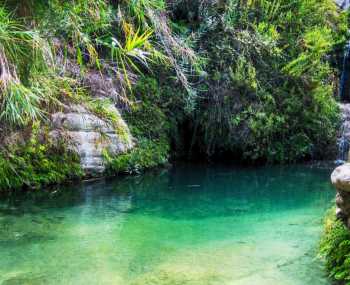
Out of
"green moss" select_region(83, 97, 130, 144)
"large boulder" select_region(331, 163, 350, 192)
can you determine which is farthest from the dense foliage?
"large boulder" select_region(331, 163, 350, 192)

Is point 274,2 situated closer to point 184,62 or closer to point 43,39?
point 184,62

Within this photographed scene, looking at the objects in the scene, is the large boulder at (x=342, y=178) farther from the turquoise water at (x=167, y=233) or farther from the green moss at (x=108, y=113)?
Result: the green moss at (x=108, y=113)

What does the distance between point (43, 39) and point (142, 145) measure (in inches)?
147

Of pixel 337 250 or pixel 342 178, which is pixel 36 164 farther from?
pixel 342 178

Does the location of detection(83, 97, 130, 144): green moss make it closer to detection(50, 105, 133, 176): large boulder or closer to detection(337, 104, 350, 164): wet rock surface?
detection(50, 105, 133, 176): large boulder

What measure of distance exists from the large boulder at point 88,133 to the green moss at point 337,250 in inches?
173

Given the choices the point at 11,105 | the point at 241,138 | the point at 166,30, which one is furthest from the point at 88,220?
the point at 241,138

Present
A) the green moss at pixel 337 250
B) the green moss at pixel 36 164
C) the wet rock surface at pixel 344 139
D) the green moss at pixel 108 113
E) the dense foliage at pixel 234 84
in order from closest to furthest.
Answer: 1. the green moss at pixel 337 250
2. the green moss at pixel 36 164
3. the green moss at pixel 108 113
4. the dense foliage at pixel 234 84
5. the wet rock surface at pixel 344 139

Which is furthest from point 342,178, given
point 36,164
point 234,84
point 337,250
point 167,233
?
point 234,84

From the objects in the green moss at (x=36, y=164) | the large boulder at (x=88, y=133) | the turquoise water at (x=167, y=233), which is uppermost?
the large boulder at (x=88, y=133)

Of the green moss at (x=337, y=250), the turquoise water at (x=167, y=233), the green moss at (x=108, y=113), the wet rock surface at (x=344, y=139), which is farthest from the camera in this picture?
the wet rock surface at (x=344, y=139)

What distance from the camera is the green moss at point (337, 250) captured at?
11.8ft

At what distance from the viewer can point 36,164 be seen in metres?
7.21

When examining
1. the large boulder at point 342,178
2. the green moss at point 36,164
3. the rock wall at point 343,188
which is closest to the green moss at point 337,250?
the rock wall at point 343,188
